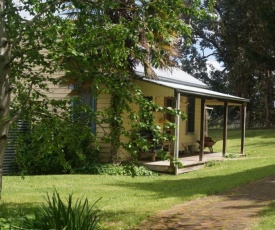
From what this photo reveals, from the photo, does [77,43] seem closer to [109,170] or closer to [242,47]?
[109,170]

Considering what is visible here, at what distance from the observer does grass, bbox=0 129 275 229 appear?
8.64 m

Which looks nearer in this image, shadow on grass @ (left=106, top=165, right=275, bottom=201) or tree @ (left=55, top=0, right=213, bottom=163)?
tree @ (left=55, top=0, right=213, bottom=163)

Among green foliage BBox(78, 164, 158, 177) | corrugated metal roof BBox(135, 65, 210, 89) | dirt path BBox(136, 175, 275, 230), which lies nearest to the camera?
dirt path BBox(136, 175, 275, 230)

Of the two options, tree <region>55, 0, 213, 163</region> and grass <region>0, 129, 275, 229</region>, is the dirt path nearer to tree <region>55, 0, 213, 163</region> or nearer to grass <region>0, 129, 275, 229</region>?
grass <region>0, 129, 275, 229</region>

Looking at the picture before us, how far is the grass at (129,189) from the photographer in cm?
864

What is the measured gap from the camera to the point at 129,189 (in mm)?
11867

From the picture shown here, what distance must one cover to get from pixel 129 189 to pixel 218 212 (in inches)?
149

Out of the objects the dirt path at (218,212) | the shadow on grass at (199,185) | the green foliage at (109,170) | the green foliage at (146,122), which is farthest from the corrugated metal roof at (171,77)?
the green foliage at (146,122)

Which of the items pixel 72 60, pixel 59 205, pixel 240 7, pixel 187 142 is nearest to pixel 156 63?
pixel 72 60

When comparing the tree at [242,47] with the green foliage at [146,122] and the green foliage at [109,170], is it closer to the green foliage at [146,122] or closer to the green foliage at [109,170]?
the green foliage at [109,170]

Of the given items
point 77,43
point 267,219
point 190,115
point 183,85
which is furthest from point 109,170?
point 77,43

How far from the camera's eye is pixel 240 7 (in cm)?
3828

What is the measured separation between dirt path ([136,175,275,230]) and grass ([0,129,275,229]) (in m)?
0.32

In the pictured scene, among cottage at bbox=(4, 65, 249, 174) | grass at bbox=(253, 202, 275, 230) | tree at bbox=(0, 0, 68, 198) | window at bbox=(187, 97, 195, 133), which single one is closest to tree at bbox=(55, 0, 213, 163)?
tree at bbox=(0, 0, 68, 198)
